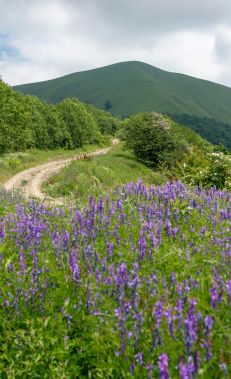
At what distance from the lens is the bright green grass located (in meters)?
19.9

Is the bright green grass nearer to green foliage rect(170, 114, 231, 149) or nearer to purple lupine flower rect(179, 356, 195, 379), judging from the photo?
purple lupine flower rect(179, 356, 195, 379)

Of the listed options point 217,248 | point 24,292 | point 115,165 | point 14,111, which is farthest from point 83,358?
point 14,111

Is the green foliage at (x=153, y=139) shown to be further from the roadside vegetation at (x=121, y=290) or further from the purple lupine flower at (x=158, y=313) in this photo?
the purple lupine flower at (x=158, y=313)

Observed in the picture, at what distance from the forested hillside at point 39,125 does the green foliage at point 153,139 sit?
1156 cm

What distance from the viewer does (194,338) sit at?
10.2 ft

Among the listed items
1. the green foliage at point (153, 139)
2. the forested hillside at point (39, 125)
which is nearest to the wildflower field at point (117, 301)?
the green foliage at point (153, 139)

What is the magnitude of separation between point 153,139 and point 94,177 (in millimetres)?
23967

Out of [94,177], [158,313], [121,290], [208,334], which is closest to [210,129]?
[94,177]

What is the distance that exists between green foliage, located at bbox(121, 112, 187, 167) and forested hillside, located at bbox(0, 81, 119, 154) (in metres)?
11.6

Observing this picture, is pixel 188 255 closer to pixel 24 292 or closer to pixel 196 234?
pixel 196 234

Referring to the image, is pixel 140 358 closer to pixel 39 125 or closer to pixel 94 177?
pixel 94 177

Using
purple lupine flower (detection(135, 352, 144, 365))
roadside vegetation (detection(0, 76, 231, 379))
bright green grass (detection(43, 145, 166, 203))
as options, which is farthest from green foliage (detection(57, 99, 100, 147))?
purple lupine flower (detection(135, 352, 144, 365))

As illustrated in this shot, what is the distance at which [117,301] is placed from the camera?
4156 millimetres

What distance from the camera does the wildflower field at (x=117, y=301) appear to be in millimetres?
3373
